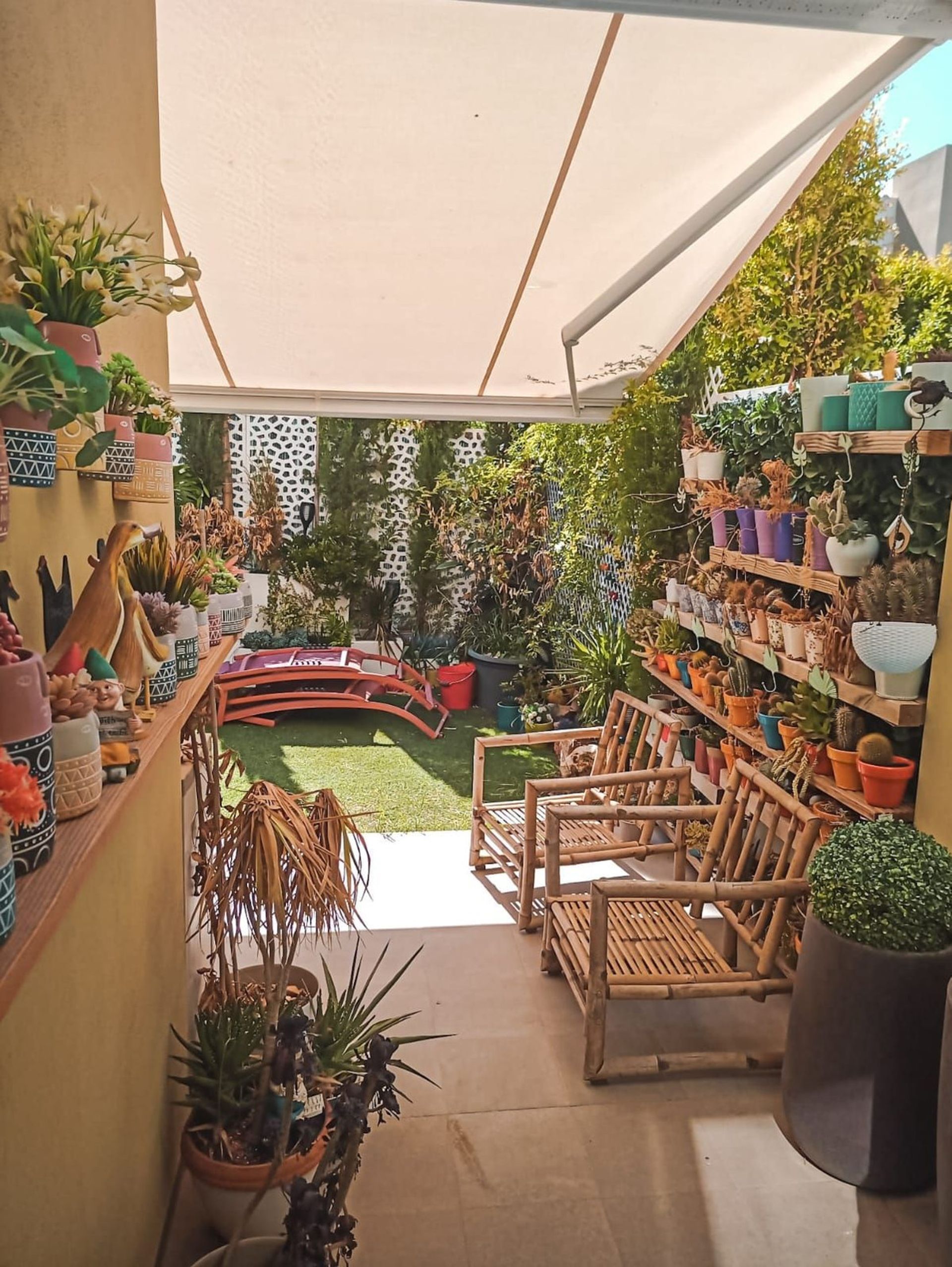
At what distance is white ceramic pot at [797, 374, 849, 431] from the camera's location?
3.20m

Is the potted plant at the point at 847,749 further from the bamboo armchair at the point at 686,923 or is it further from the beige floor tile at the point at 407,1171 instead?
the beige floor tile at the point at 407,1171

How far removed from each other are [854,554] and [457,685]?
4.77 metres

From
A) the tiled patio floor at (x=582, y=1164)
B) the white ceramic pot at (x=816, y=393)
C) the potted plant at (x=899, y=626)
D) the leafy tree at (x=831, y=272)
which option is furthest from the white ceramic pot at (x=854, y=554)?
the tiled patio floor at (x=582, y=1164)

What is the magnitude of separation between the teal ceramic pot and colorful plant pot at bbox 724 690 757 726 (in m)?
1.32

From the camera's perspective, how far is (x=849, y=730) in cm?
312

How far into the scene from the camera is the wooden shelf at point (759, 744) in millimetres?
2943

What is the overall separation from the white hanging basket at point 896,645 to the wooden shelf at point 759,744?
1.56 ft

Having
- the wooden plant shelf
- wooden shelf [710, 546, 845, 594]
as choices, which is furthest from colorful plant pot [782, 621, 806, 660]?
the wooden plant shelf

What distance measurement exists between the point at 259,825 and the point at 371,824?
3142 millimetres

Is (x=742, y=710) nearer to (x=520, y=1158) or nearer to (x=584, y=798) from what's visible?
(x=584, y=798)

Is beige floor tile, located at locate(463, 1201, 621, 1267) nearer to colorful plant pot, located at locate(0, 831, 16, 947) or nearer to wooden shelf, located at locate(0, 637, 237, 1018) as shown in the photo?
wooden shelf, located at locate(0, 637, 237, 1018)

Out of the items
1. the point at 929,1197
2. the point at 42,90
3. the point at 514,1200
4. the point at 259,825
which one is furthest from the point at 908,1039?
the point at 42,90

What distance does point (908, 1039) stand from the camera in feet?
7.83

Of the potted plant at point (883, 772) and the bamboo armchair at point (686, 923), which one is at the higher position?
the potted plant at point (883, 772)
